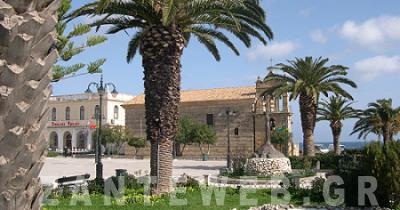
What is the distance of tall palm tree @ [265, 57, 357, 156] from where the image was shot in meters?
28.4

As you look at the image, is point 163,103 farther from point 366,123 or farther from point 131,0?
point 366,123

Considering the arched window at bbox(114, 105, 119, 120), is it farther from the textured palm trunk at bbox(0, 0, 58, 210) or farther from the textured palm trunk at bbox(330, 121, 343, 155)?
the textured palm trunk at bbox(0, 0, 58, 210)

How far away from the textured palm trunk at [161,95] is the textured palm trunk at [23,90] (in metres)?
10.0

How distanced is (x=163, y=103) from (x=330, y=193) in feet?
16.2

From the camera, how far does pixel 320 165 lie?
27484 mm

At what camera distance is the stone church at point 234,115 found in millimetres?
48312

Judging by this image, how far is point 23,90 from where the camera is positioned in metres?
2.65

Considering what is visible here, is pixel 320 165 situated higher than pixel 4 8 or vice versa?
pixel 4 8

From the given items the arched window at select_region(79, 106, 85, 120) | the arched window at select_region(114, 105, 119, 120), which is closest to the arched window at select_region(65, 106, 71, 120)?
the arched window at select_region(79, 106, 85, 120)

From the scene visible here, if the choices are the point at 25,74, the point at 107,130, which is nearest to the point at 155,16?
the point at 25,74

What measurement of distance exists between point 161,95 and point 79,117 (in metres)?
50.4

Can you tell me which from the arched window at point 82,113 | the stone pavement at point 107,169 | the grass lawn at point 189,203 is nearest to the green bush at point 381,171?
the grass lawn at point 189,203

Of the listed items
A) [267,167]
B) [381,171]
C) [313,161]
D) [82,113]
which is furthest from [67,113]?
[381,171]

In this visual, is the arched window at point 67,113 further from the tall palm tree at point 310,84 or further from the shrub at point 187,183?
the shrub at point 187,183
